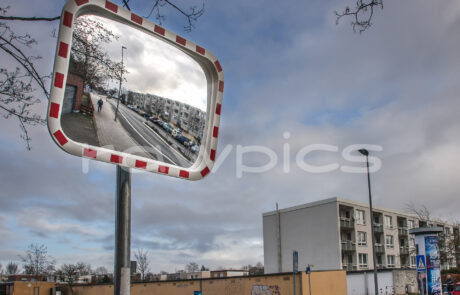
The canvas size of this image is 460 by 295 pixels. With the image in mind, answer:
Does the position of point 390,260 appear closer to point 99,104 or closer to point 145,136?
point 145,136

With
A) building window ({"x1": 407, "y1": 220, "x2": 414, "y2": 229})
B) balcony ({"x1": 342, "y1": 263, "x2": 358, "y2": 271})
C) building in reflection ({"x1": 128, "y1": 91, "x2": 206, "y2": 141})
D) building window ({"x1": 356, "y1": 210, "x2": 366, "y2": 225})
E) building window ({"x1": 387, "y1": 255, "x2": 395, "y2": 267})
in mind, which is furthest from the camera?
building window ({"x1": 407, "y1": 220, "x2": 414, "y2": 229})

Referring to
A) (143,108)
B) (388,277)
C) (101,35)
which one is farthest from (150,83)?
(388,277)

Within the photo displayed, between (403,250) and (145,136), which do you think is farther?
(403,250)

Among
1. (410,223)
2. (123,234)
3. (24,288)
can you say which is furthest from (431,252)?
(24,288)

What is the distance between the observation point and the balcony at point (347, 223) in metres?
44.3

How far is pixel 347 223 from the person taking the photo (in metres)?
44.8

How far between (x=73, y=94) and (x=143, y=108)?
17.2 inches

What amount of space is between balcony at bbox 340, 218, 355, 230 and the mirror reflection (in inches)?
1733

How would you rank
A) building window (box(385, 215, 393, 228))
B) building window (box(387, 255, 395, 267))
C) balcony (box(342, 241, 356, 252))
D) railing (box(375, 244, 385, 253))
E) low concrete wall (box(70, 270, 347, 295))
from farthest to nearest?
1. building window (box(385, 215, 393, 228))
2. building window (box(387, 255, 395, 267))
3. railing (box(375, 244, 385, 253))
4. balcony (box(342, 241, 356, 252))
5. low concrete wall (box(70, 270, 347, 295))

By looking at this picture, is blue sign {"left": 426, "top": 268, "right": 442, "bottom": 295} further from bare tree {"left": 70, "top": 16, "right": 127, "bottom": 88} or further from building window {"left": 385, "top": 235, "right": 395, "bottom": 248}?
building window {"left": 385, "top": 235, "right": 395, "bottom": 248}

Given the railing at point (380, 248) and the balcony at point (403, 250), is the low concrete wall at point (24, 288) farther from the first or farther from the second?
the balcony at point (403, 250)

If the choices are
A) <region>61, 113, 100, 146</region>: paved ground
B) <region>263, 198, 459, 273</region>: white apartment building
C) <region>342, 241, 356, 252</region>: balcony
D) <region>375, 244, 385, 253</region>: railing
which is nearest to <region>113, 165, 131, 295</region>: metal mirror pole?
<region>61, 113, 100, 146</region>: paved ground

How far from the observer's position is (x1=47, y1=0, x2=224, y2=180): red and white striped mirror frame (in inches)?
79.0

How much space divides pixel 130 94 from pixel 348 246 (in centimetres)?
4536
